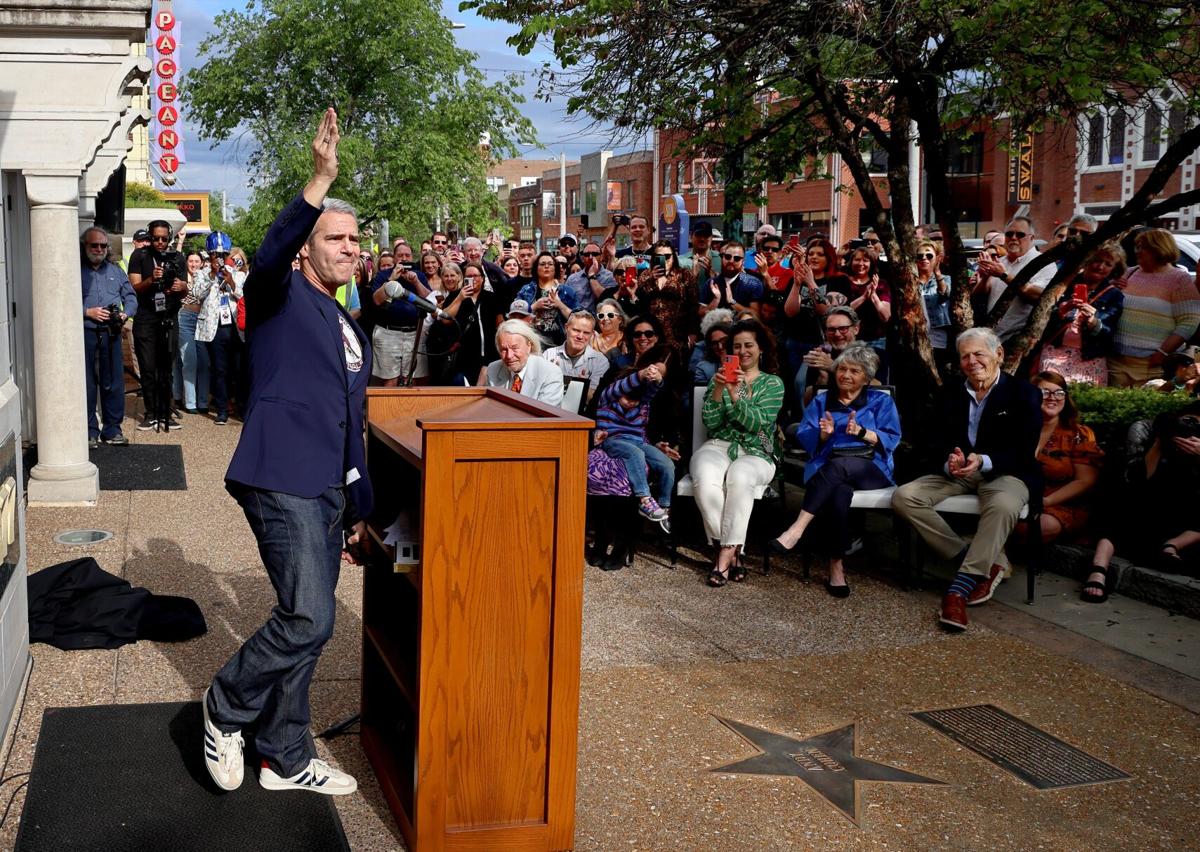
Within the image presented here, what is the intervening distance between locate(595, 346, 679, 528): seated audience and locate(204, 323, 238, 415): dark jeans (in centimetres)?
744

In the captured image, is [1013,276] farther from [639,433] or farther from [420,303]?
[420,303]

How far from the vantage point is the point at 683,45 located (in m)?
8.45

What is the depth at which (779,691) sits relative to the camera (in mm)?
5703

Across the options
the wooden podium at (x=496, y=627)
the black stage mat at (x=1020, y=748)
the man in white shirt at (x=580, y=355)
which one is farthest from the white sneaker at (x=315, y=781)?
the man in white shirt at (x=580, y=355)

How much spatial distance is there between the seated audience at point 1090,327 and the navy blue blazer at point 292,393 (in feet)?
20.8

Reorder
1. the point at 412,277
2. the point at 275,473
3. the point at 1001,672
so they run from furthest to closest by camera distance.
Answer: the point at 412,277 < the point at 1001,672 < the point at 275,473

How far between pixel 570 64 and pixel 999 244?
4.13m

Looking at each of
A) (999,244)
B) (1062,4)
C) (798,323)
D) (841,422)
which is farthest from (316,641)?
(999,244)

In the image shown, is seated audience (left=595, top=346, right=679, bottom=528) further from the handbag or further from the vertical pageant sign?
the vertical pageant sign

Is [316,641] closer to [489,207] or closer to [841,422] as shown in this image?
[841,422]

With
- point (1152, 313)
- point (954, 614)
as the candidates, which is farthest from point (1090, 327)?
point (954, 614)

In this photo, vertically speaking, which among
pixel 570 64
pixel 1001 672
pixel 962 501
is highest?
pixel 570 64

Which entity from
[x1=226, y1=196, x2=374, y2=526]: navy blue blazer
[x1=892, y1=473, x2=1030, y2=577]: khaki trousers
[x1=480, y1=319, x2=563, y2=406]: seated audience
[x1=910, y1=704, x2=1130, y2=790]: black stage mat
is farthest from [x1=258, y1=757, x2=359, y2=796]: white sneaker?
[x1=892, y1=473, x2=1030, y2=577]: khaki trousers

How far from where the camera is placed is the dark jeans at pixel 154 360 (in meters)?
13.5
